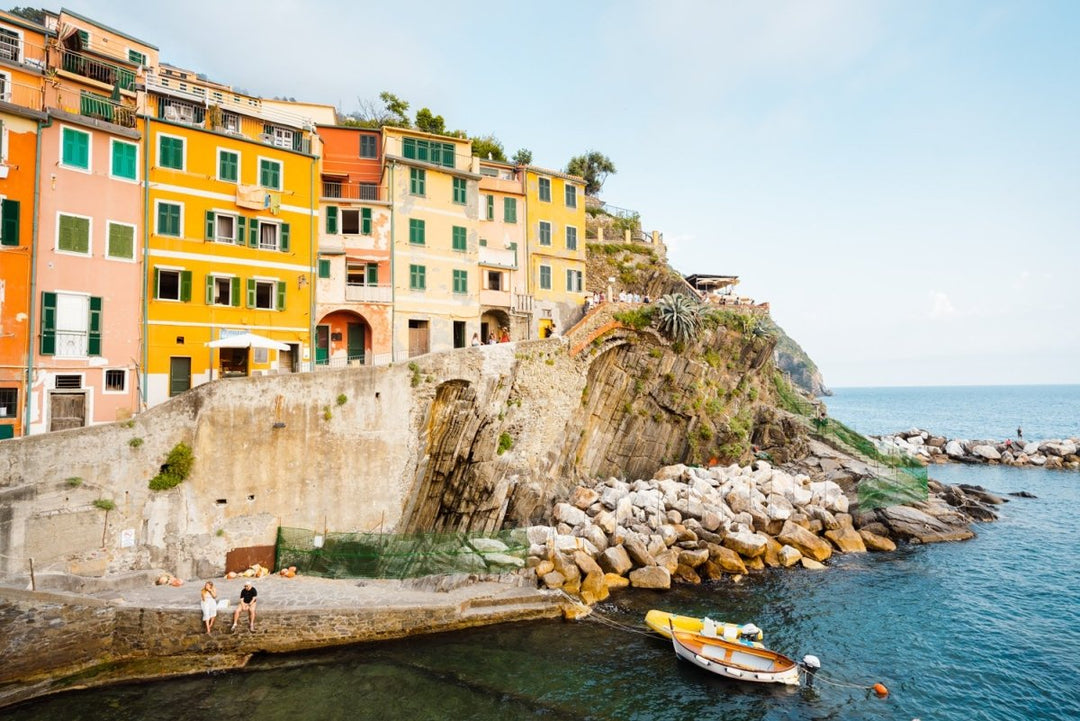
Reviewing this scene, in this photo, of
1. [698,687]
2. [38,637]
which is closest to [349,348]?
[38,637]

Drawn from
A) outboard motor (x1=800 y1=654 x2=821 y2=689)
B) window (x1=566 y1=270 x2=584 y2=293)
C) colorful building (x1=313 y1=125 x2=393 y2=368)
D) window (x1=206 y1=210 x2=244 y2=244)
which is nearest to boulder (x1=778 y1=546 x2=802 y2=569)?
outboard motor (x1=800 y1=654 x2=821 y2=689)

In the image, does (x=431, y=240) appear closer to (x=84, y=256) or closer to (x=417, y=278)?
(x=417, y=278)

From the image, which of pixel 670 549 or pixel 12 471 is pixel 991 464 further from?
pixel 12 471

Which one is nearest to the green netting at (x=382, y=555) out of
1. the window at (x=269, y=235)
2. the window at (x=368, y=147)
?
the window at (x=269, y=235)

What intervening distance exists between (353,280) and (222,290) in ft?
23.5

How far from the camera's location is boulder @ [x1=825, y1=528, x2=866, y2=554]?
30.5m

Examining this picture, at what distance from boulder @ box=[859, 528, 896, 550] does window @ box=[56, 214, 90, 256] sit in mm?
41072

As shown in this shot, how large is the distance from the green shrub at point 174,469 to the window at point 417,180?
1880cm

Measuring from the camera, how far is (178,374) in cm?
2464

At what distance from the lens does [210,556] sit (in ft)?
69.8

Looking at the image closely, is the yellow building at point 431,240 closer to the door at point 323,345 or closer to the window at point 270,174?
the door at point 323,345

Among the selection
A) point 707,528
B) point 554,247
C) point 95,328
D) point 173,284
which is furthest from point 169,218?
point 707,528

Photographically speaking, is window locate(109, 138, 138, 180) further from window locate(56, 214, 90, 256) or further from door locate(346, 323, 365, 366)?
door locate(346, 323, 365, 366)

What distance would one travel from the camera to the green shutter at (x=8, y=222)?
66.7 ft
